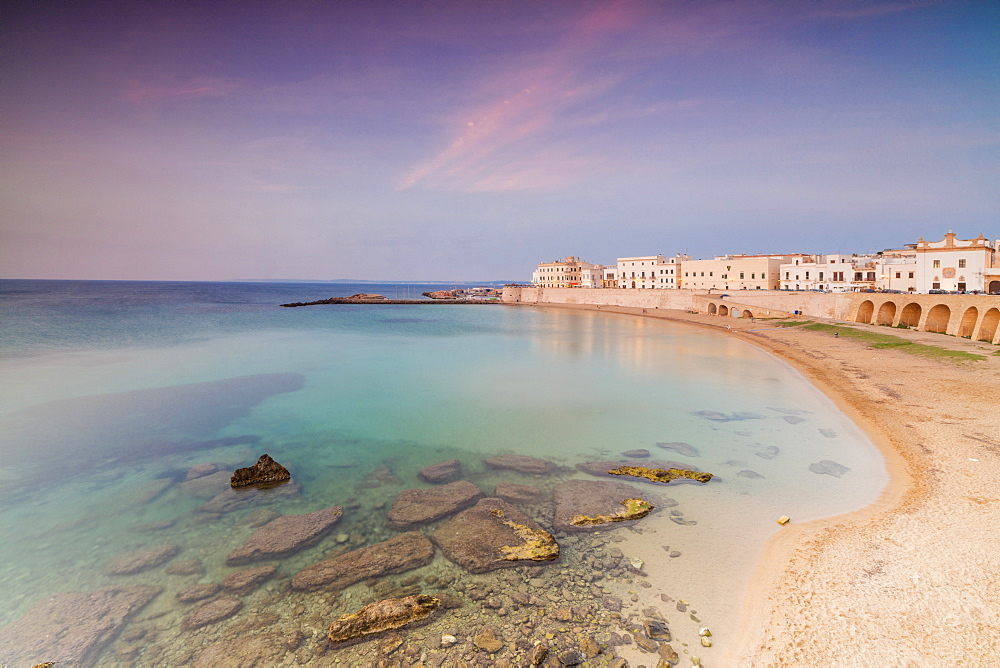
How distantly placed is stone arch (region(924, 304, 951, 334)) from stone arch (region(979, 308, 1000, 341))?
5.17 m

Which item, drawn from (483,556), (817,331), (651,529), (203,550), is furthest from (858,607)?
(817,331)

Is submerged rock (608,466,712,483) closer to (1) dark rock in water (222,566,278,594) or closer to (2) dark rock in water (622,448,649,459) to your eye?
(2) dark rock in water (622,448,649,459)

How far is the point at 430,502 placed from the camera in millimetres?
10258

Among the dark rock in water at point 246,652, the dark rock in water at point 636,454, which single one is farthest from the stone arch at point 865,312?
the dark rock in water at point 246,652

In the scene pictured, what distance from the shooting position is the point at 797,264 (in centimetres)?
6462

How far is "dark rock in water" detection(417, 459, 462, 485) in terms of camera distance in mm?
11711

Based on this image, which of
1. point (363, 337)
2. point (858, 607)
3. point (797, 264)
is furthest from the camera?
point (797, 264)

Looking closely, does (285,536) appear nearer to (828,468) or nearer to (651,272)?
(828,468)

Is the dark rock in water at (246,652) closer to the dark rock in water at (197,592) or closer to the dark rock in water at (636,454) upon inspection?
the dark rock in water at (197,592)

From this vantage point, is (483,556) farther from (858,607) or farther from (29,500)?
(29,500)

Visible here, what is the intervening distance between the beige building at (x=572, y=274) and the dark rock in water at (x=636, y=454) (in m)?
87.9

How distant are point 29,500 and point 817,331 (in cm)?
4872

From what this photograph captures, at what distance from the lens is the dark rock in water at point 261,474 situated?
1147 centimetres

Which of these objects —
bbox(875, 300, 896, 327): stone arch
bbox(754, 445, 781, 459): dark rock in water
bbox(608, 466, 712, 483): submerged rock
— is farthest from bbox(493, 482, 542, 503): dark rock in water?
bbox(875, 300, 896, 327): stone arch
